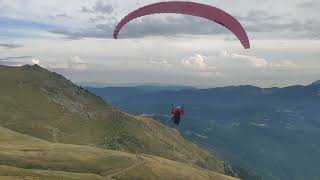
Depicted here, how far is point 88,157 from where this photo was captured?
484 feet

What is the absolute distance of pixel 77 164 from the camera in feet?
454

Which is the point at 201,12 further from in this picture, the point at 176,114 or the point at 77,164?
the point at 77,164

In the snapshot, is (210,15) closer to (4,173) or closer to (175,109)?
(175,109)

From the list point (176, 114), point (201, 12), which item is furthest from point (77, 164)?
point (201, 12)

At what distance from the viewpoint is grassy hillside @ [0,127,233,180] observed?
122m

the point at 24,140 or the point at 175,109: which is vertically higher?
the point at 175,109

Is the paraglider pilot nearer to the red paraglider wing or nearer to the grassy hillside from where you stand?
the red paraglider wing

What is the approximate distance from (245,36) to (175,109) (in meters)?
10.8

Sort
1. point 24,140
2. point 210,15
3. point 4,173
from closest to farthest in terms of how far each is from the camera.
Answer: point 210,15, point 4,173, point 24,140

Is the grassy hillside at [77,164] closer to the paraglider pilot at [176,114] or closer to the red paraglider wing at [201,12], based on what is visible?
the paraglider pilot at [176,114]

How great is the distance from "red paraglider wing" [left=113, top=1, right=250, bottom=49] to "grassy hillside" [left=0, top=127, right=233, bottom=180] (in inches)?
2865

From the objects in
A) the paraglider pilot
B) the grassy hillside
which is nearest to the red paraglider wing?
the paraglider pilot

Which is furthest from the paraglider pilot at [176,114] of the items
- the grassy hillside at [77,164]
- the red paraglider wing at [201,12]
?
the grassy hillside at [77,164]

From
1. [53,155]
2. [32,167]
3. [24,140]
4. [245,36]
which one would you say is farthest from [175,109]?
[24,140]
